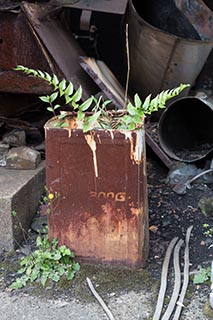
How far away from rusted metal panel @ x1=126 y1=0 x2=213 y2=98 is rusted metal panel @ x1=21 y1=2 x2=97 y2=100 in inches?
25.9

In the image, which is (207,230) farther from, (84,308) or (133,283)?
(84,308)

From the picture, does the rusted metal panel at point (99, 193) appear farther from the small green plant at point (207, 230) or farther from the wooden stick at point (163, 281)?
the small green plant at point (207, 230)

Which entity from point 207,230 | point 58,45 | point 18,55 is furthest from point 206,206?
point 18,55

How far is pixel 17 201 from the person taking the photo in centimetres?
295

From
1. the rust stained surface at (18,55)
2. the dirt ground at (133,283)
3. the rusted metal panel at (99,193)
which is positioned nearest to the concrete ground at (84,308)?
the dirt ground at (133,283)

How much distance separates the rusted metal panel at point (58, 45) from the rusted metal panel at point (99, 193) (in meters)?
1.03

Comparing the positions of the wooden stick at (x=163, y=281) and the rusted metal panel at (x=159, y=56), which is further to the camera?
the rusted metal panel at (x=159, y=56)

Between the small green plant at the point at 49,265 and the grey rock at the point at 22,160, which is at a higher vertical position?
the grey rock at the point at 22,160

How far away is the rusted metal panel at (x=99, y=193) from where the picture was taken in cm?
246

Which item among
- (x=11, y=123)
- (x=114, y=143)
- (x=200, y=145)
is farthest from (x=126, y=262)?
(x=200, y=145)

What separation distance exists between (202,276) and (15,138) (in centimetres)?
183

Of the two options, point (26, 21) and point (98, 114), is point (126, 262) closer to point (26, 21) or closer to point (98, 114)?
point (98, 114)

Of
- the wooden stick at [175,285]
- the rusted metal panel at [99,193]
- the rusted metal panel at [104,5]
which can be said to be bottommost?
the wooden stick at [175,285]

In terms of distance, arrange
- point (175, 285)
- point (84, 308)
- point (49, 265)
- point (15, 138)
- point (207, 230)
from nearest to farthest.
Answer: point (84, 308), point (175, 285), point (49, 265), point (207, 230), point (15, 138)
